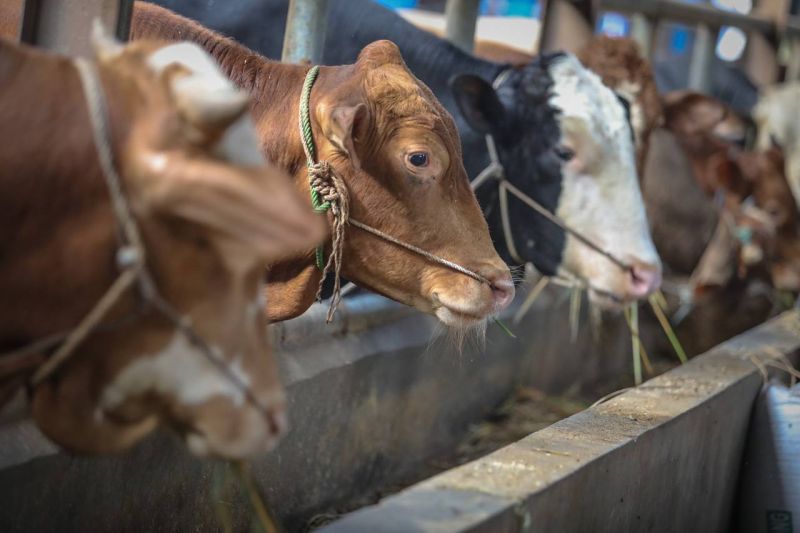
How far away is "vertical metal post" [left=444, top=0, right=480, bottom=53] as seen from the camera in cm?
542

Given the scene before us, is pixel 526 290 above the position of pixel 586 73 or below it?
below

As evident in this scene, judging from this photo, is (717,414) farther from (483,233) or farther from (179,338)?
(179,338)

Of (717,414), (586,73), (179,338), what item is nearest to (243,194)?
(179,338)

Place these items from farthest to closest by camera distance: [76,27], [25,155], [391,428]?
1. [391,428]
2. [76,27]
3. [25,155]

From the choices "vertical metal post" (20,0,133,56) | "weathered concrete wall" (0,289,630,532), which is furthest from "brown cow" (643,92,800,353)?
"vertical metal post" (20,0,133,56)

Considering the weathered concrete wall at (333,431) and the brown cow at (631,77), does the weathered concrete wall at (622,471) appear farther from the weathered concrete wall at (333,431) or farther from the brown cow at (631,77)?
the brown cow at (631,77)

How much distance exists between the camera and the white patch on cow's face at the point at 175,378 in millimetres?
1854

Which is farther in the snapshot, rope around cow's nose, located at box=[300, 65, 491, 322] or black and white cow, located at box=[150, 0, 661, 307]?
black and white cow, located at box=[150, 0, 661, 307]

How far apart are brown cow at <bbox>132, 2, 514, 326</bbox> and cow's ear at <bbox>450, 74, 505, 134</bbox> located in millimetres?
1318

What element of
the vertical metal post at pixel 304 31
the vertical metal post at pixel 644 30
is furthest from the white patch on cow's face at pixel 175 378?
the vertical metal post at pixel 644 30

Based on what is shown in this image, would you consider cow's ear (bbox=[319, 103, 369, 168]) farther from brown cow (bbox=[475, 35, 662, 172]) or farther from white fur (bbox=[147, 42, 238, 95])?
brown cow (bbox=[475, 35, 662, 172])

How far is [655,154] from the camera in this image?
7.39 meters

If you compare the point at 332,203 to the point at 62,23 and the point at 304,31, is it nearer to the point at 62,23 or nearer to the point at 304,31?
the point at 62,23

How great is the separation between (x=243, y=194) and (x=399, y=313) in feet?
9.71
